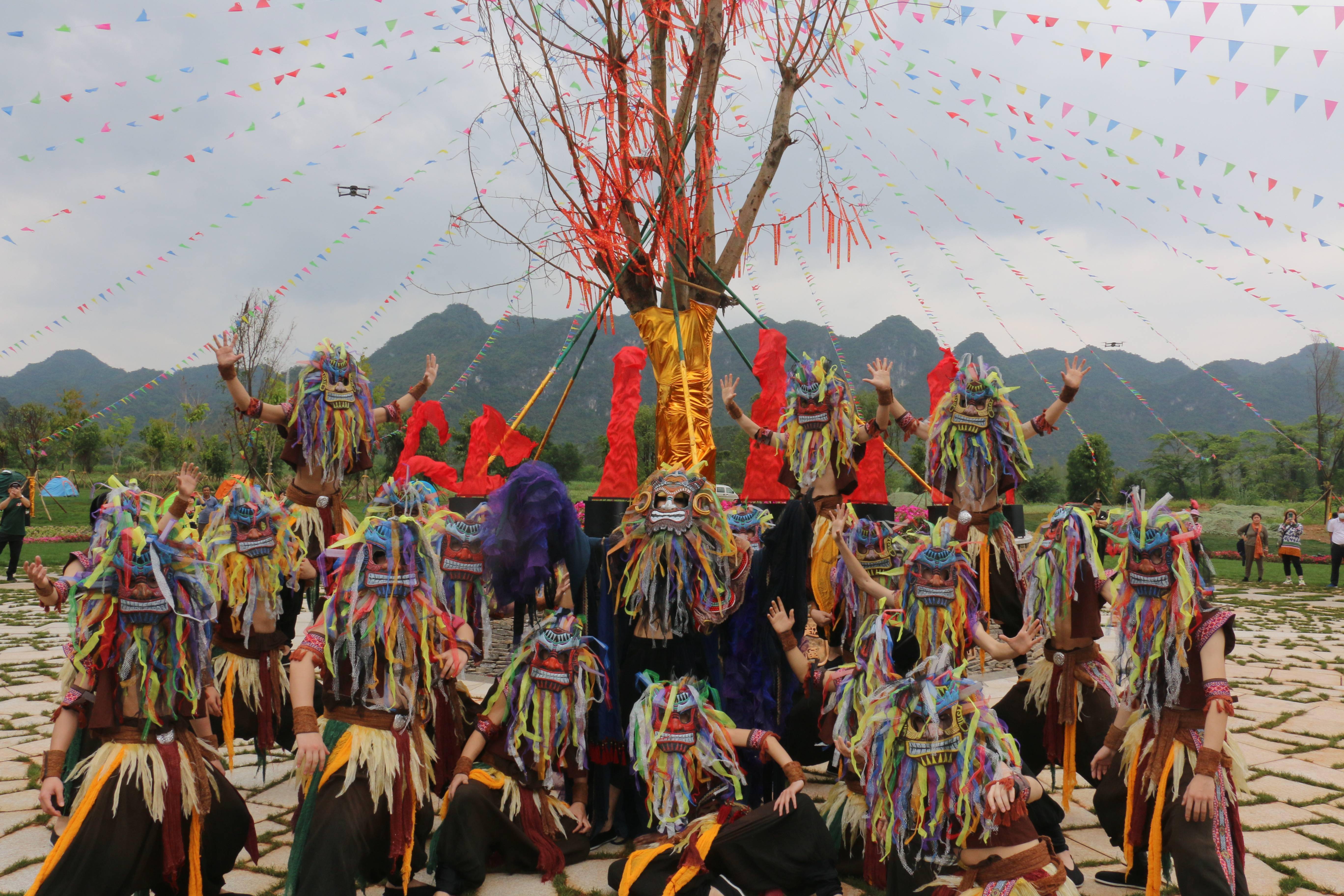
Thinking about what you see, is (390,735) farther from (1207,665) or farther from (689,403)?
(1207,665)

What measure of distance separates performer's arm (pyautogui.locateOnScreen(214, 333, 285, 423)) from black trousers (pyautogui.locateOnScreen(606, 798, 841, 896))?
333 cm

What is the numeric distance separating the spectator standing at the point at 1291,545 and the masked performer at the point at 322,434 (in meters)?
14.3

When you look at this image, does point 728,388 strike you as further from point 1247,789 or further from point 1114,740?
point 1247,789

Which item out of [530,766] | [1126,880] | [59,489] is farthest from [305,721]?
[59,489]

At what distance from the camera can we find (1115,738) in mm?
3369

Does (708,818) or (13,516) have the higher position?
(13,516)

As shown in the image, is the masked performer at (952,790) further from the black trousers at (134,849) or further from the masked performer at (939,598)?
the black trousers at (134,849)

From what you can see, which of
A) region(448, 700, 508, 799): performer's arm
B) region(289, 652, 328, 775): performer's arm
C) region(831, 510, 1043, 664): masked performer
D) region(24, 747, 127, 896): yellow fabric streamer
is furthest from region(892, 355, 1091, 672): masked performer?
region(24, 747, 127, 896): yellow fabric streamer

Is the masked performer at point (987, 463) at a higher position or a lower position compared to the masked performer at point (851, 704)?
higher

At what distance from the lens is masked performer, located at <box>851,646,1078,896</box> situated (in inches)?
112

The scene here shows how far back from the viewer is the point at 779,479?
5746 mm

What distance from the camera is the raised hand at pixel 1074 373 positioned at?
4.73 meters

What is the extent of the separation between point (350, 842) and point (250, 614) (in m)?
1.92

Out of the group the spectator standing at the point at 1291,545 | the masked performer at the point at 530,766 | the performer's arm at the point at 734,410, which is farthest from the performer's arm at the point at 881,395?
the spectator standing at the point at 1291,545
